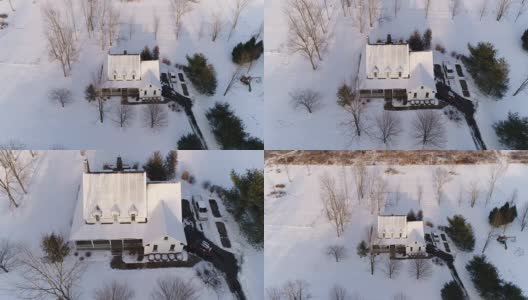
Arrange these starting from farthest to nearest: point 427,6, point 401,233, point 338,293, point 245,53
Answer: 1. point 427,6
2. point 245,53
3. point 401,233
4. point 338,293

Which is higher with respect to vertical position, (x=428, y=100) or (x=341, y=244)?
(x=428, y=100)

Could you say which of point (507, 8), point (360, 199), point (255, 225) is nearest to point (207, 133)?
point (255, 225)

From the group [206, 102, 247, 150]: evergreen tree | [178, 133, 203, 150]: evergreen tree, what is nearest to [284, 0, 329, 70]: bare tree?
[206, 102, 247, 150]: evergreen tree

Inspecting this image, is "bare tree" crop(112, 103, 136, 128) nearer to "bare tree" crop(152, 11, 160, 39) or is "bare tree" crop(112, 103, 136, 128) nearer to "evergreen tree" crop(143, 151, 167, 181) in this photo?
"evergreen tree" crop(143, 151, 167, 181)

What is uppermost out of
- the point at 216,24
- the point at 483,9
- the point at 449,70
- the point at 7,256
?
the point at 483,9

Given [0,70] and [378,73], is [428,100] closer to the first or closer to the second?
[378,73]

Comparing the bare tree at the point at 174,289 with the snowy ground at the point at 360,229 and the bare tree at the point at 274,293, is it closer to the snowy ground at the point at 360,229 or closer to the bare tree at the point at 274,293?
the bare tree at the point at 274,293

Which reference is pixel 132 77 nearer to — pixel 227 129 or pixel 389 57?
pixel 227 129

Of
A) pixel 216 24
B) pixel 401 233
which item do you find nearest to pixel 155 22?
pixel 216 24
